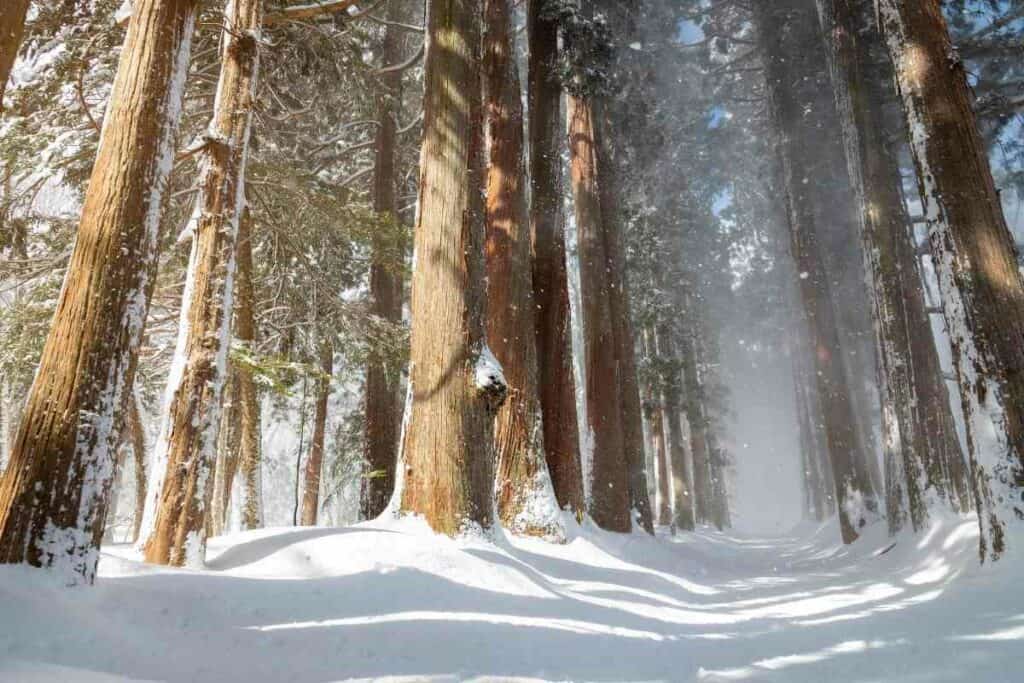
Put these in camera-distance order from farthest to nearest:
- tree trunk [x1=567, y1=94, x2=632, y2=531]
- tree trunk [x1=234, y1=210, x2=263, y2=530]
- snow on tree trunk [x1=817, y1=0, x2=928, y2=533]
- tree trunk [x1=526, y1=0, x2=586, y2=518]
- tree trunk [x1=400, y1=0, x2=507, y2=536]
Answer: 1. tree trunk [x1=567, y1=94, x2=632, y2=531]
2. snow on tree trunk [x1=817, y1=0, x2=928, y2=533]
3. tree trunk [x1=234, y1=210, x2=263, y2=530]
4. tree trunk [x1=526, y1=0, x2=586, y2=518]
5. tree trunk [x1=400, y1=0, x2=507, y2=536]

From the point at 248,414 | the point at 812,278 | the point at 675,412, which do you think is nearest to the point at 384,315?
the point at 248,414

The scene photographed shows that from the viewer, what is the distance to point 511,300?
7.25 m

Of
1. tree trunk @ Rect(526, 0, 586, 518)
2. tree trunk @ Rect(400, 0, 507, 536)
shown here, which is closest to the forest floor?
tree trunk @ Rect(400, 0, 507, 536)

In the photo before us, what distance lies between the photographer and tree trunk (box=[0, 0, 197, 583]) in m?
2.72

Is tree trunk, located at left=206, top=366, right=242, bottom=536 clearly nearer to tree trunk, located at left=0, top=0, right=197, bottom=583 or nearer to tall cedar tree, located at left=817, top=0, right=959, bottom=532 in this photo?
tree trunk, located at left=0, top=0, right=197, bottom=583

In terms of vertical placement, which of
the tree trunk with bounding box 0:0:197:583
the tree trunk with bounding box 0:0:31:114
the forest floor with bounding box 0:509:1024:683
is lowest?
the forest floor with bounding box 0:509:1024:683

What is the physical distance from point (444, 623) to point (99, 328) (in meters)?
2.32

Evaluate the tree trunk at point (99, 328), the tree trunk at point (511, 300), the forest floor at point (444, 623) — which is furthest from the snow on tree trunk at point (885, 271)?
the tree trunk at point (99, 328)

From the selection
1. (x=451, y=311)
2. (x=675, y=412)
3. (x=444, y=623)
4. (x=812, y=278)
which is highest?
(x=812, y=278)

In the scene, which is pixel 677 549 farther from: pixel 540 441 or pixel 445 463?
pixel 445 463

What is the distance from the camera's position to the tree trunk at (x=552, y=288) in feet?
25.8

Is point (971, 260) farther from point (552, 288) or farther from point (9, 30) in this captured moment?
point (9, 30)

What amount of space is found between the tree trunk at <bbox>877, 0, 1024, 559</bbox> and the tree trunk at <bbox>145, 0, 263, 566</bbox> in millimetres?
5756

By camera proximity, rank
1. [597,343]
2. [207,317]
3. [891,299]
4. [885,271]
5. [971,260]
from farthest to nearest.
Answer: [597,343] < [885,271] < [891,299] < [971,260] < [207,317]
